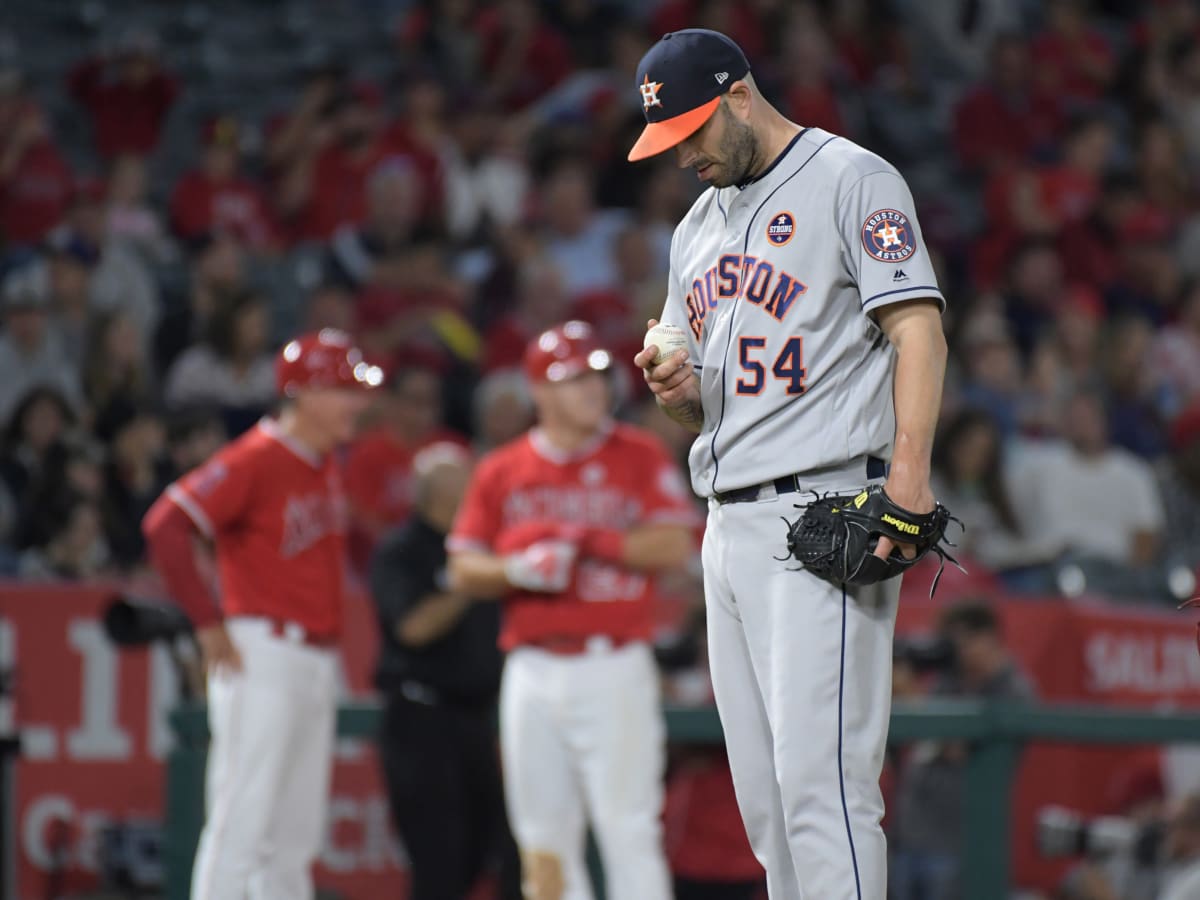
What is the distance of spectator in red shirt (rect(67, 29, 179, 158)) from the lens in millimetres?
10656

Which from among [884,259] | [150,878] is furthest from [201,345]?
[884,259]

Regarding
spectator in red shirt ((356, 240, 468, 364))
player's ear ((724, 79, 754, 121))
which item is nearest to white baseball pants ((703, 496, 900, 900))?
player's ear ((724, 79, 754, 121))

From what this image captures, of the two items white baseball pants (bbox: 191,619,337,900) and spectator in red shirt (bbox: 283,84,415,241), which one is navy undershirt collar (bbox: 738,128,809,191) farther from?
spectator in red shirt (bbox: 283,84,415,241)

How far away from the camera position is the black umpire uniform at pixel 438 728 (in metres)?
6.48

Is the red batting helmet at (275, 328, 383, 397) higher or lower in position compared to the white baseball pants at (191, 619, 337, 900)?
higher

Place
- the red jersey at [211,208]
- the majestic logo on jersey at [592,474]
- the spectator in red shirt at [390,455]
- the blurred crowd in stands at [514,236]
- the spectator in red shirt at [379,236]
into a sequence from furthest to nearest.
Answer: the red jersey at [211,208] < the spectator in red shirt at [379,236] < the blurred crowd in stands at [514,236] < the spectator in red shirt at [390,455] < the majestic logo on jersey at [592,474]

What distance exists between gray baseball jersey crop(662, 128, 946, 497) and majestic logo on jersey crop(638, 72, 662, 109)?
10.4 inches

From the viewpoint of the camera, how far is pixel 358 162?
34.6 feet

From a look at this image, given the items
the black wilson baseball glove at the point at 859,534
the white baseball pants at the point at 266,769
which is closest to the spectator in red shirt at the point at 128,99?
the white baseball pants at the point at 266,769

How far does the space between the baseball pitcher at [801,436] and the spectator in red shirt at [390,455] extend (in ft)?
15.8

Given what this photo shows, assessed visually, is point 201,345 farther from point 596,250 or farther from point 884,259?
point 884,259

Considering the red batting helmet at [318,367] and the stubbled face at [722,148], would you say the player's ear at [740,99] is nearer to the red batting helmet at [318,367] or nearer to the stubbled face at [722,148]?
the stubbled face at [722,148]

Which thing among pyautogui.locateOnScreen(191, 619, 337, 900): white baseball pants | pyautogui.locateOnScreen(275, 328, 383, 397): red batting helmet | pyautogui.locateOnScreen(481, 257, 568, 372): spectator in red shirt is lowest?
pyautogui.locateOnScreen(191, 619, 337, 900): white baseball pants

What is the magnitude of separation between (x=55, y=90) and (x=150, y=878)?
6218 mm
